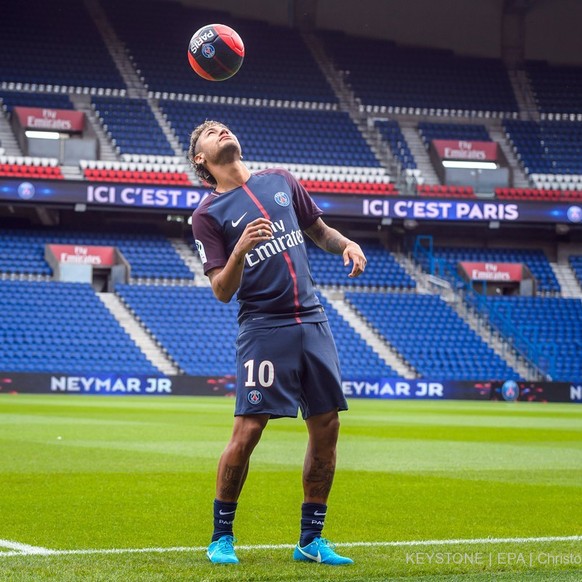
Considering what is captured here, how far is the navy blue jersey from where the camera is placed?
19.4 feet

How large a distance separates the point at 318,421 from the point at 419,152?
41.9 meters

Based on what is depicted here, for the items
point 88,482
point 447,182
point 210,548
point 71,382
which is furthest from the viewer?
point 447,182

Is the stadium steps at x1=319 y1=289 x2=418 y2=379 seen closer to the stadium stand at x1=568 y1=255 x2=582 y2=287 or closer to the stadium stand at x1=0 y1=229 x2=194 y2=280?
the stadium stand at x1=0 y1=229 x2=194 y2=280

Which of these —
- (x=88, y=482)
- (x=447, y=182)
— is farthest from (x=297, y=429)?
(x=447, y=182)

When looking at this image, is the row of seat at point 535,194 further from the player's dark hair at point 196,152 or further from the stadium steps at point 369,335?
the player's dark hair at point 196,152

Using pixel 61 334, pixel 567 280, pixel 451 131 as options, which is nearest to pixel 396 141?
pixel 451 131

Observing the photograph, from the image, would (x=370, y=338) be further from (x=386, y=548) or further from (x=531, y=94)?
(x=386, y=548)

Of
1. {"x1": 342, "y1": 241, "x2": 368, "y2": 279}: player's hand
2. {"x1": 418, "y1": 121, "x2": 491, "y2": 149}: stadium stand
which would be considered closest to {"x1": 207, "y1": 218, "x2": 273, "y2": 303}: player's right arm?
{"x1": 342, "y1": 241, "x2": 368, "y2": 279}: player's hand

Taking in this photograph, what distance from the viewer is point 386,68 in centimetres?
4978

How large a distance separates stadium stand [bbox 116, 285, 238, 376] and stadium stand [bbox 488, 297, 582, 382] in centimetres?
1074

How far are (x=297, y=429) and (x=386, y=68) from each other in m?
33.7

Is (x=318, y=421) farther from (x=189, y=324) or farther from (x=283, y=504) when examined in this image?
(x=189, y=324)

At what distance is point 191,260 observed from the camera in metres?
42.3

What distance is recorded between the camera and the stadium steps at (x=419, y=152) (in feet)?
150
